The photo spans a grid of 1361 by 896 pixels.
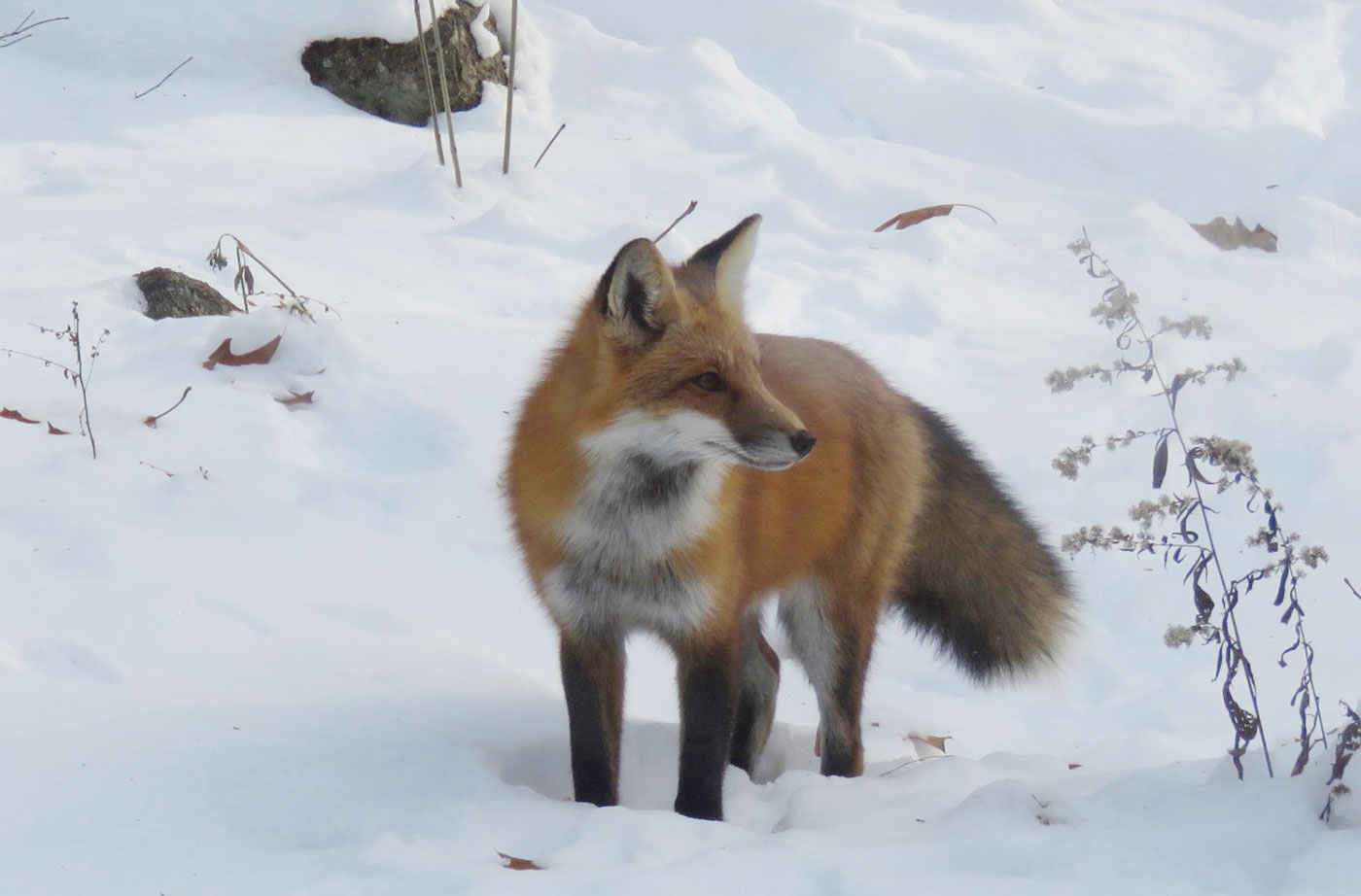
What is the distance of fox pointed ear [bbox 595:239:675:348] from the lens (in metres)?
3.13

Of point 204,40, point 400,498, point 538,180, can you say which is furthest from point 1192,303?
point 204,40

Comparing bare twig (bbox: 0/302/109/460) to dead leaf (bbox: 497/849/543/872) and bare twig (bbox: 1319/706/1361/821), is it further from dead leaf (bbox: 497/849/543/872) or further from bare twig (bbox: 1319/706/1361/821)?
bare twig (bbox: 1319/706/1361/821)

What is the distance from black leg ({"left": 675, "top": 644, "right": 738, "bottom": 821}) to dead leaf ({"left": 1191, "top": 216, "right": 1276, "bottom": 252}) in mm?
6212

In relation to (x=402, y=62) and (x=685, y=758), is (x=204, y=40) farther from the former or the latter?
(x=685, y=758)

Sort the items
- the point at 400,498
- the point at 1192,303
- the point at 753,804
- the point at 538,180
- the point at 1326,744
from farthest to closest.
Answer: the point at 538,180 < the point at 1192,303 < the point at 400,498 < the point at 753,804 < the point at 1326,744

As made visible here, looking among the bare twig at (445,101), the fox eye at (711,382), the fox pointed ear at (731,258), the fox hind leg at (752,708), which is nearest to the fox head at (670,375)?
the fox eye at (711,382)

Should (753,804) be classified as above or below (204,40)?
below

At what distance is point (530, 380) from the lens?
18.6 feet

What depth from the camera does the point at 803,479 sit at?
12.3ft

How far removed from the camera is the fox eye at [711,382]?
318cm

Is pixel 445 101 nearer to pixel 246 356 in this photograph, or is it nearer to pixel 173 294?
pixel 173 294

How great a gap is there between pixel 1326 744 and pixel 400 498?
3.38 meters

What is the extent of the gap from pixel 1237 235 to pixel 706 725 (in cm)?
641

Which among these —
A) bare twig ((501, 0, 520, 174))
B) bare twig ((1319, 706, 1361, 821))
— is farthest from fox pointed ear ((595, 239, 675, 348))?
bare twig ((501, 0, 520, 174))
